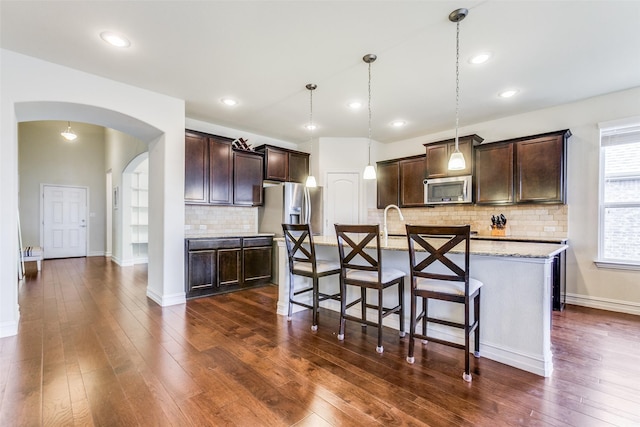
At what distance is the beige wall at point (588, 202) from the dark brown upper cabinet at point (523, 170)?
0.70 ft

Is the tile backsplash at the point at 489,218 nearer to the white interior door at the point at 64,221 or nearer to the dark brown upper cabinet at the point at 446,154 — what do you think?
the dark brown upper cabinet at the point at 446,154

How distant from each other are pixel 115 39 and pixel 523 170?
5089 millimetres

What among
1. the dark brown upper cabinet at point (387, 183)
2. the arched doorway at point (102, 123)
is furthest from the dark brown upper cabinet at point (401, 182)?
the arched doorway at point (102, 123)

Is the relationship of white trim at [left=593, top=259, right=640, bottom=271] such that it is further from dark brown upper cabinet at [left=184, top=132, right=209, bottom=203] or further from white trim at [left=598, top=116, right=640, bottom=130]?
dark brown upper cabinet at [left=184, top=132, right=209, bottom=203]

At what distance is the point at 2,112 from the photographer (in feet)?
8.95

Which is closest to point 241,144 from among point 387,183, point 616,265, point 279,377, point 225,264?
point 225,264

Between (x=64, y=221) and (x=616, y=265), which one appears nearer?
(x=616, y=265)

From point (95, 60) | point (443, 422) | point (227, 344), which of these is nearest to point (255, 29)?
point (95, 60)

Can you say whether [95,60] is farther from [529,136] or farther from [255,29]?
[529,136]

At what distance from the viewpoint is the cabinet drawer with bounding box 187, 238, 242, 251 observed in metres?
4.09

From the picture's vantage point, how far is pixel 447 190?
4.84m

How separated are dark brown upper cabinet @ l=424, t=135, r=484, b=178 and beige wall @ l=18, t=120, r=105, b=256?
28.7 ft

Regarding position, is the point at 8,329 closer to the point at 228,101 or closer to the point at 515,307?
the point at 228,101

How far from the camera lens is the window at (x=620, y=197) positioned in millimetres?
3641
